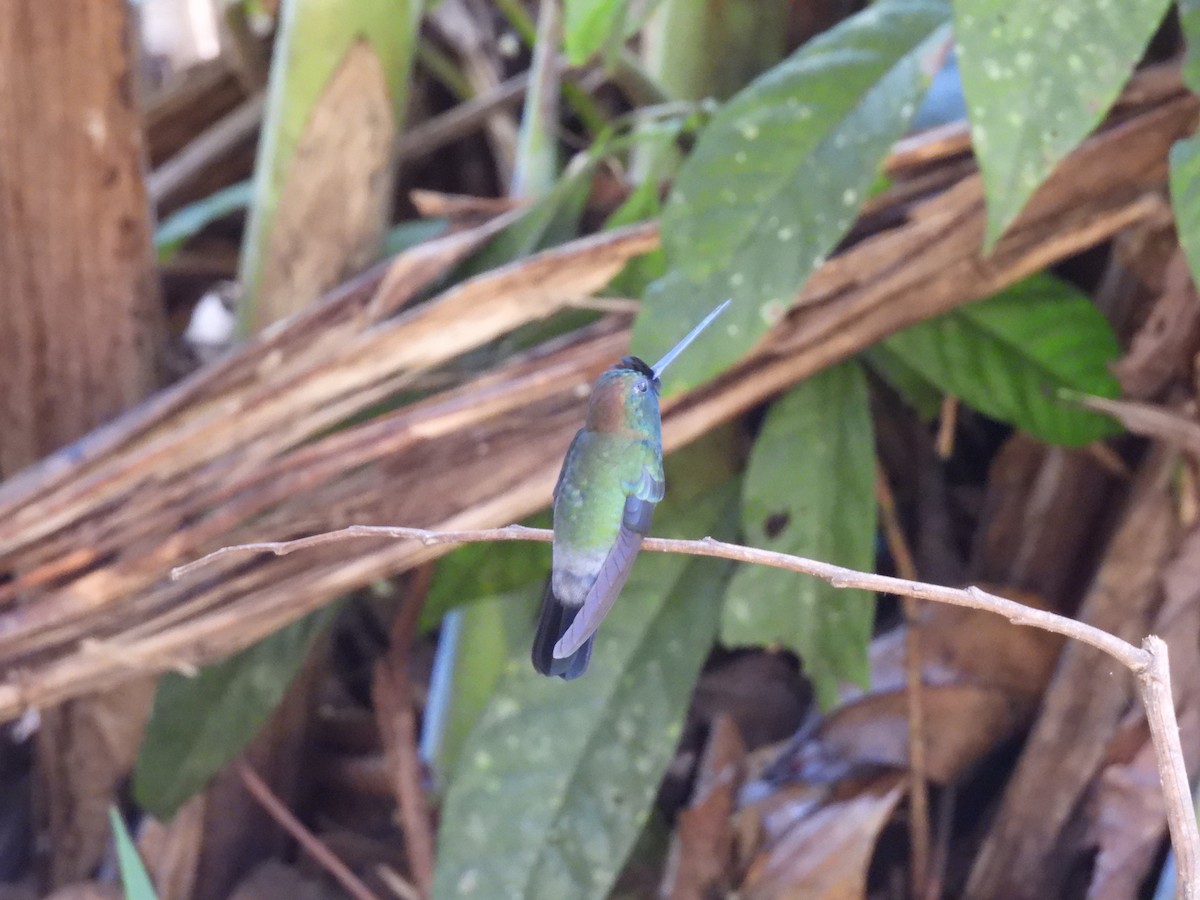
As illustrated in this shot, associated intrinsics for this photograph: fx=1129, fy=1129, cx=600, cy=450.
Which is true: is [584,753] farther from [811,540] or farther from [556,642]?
[556,642]

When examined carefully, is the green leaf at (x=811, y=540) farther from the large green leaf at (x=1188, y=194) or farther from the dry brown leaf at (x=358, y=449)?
the large green leaf at (x=1188, y=194)

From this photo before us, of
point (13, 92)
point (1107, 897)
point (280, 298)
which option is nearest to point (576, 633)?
point (1107, 897)

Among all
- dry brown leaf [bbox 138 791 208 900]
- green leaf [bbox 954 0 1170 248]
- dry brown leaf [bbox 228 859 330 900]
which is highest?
green leaf [bbox 954 0 1170 248]

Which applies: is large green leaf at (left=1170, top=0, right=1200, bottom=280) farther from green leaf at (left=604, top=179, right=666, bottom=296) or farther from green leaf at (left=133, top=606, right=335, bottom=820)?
green leaf at (left=133, top=606, right=335, bottom=820)

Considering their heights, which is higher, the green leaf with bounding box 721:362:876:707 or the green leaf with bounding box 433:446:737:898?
the green leaf with bounding box 721:362:876:707

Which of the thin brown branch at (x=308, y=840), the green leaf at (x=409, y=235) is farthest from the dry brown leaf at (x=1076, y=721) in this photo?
the green leaf at (x=409, y=235)

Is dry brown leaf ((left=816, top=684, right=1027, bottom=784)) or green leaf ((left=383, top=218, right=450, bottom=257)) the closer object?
dry brown leaf ((left=816, top=684, right=1027, bottom=784))

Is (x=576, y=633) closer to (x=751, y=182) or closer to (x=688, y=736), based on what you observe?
(x=751, y=182)

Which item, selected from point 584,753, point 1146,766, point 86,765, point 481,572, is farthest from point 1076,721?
point 86,765

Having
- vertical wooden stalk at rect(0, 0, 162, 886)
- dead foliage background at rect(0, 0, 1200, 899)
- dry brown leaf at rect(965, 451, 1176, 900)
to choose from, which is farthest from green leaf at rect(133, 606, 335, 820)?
dry brown leaf at rect(965, 451, 1176, 900)
